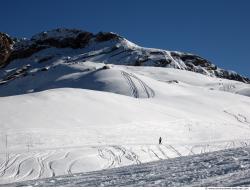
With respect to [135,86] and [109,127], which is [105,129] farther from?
→ [135,86]

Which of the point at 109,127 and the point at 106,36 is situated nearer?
the point at 109,127

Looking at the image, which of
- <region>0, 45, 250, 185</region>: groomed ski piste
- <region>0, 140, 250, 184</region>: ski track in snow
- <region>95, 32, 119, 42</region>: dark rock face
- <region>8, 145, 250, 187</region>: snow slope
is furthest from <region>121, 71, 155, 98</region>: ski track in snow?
<region>95, 32, 119, 42</region>: dark rock face

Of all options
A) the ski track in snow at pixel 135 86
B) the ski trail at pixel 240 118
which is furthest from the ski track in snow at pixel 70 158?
the ski track in snow at pixel 135 86

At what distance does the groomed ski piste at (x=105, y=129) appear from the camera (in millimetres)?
24188

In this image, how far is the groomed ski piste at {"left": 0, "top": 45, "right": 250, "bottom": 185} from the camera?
24.2 m

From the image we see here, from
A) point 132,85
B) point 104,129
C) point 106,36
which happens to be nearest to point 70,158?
point 104,129

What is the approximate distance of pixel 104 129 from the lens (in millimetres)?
35969

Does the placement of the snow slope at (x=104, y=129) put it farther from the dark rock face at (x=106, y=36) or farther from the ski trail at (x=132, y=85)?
the dark rock face at (x=106, y=36)

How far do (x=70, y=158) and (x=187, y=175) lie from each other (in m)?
16.0

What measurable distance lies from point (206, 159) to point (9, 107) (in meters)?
29.1

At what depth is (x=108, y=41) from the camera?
18825 centimetres

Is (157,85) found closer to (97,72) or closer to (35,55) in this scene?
(97,72)

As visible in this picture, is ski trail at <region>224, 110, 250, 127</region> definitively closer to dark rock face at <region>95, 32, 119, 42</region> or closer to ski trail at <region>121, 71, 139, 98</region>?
ski trail at <region>121, 71, 139, 98</region>

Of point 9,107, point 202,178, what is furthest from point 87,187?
point 9,107
